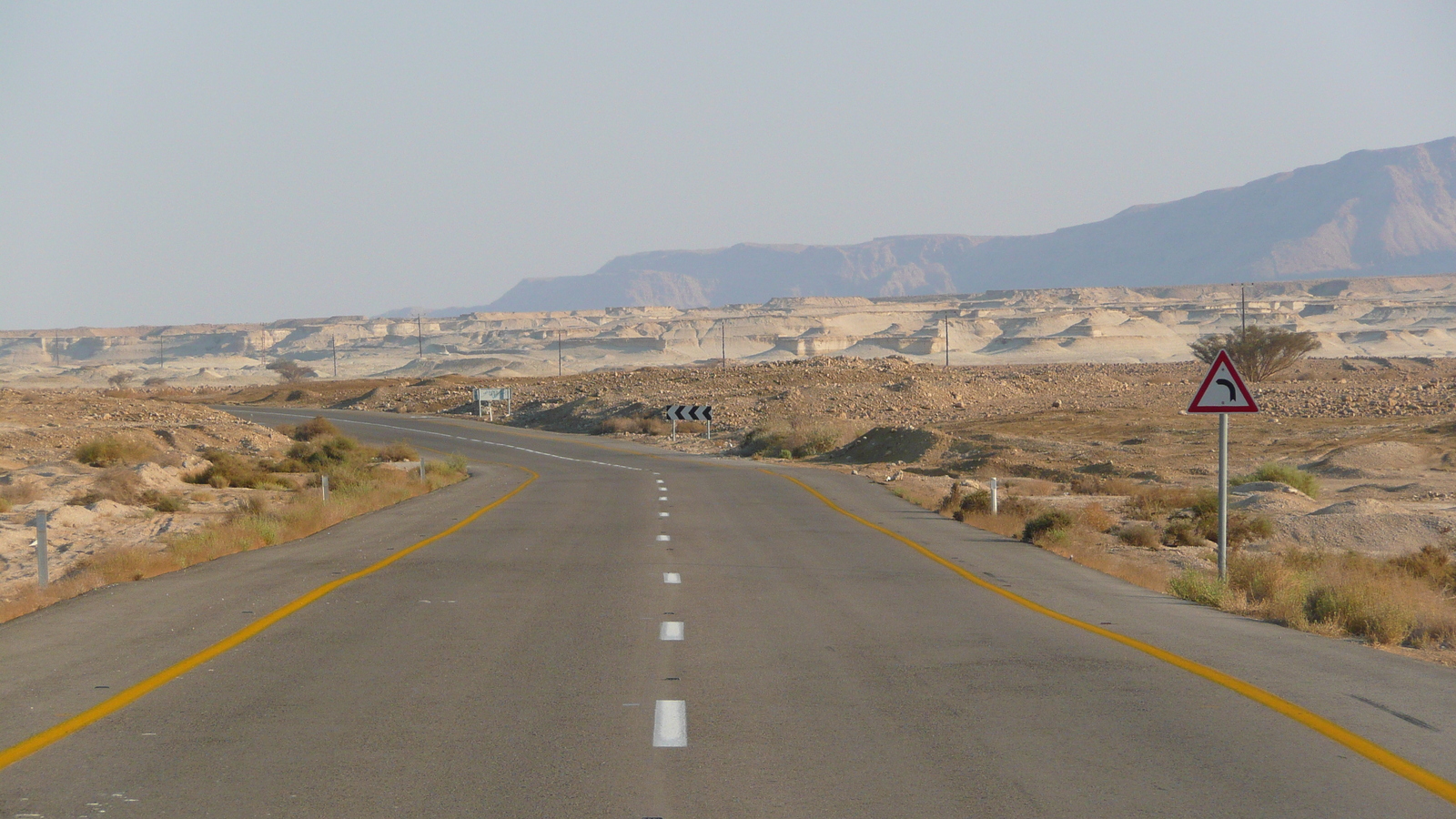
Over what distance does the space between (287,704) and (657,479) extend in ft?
91.8

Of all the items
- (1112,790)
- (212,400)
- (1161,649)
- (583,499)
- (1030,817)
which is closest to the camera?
(1030,817)

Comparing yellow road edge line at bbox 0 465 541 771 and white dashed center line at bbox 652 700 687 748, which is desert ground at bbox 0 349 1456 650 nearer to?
yellow road edge line at bbox 0 465 541 771

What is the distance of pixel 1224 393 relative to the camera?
14.4 m

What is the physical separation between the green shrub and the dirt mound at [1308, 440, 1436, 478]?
85.7 ft

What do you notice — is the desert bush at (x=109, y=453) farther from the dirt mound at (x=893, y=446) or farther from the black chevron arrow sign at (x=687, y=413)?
the black chevron arrow sign at (x=687, y=413)

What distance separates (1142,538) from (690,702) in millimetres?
17948

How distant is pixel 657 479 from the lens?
35.8 meters

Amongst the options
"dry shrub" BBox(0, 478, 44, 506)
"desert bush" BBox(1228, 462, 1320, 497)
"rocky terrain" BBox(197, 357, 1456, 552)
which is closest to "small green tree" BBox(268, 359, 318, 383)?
"rocky terrain" BBox(197, 357, 1456, 552)

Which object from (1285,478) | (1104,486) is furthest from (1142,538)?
(1285,478)

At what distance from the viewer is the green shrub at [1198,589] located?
13.8 meters

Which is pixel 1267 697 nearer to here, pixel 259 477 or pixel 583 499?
pixel 583 499

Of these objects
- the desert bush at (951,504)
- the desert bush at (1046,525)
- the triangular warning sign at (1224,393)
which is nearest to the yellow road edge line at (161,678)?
the triangular warning sign at (1224,393)

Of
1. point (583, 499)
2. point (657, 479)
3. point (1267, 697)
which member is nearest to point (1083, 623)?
point (1267, 697)

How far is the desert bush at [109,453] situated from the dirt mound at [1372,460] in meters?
35.3
